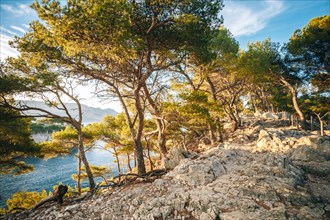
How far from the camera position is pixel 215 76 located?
1478cm

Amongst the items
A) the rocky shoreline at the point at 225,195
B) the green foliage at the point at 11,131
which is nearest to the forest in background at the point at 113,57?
the green foliage at the point at 11,131

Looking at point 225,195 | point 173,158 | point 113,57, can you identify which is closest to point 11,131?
point 113,57

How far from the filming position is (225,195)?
4.39 metres

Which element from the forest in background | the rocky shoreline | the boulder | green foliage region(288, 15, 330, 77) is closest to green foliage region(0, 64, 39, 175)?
the forest in background

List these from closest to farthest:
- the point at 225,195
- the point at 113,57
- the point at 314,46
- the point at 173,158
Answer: the point at 225,195, the point at 113,57, the point at 173,158, the point at 314,46

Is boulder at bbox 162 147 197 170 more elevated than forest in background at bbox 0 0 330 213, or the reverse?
forest in background at bbox 0 0 330 213

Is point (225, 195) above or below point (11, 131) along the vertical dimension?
below

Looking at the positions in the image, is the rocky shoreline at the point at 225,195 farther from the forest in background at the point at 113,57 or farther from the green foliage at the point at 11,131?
the green foliage at the point at 11,131

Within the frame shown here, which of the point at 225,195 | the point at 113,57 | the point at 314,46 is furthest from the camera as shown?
the point at 314,46

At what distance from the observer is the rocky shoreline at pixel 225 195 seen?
3.85 meters

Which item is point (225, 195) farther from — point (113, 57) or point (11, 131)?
point (11, 131)

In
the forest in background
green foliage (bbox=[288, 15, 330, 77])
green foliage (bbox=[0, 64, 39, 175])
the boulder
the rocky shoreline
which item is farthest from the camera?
green foliage (bbox=[288, 15, 330, 77])

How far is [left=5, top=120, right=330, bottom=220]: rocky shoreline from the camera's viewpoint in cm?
385

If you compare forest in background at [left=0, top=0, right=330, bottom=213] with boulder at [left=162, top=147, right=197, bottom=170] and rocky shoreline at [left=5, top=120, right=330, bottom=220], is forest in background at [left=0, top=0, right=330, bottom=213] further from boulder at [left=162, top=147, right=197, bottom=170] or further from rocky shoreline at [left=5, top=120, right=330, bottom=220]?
rocky shoreline at [left=5, top=120, right=330, bottom=220]
